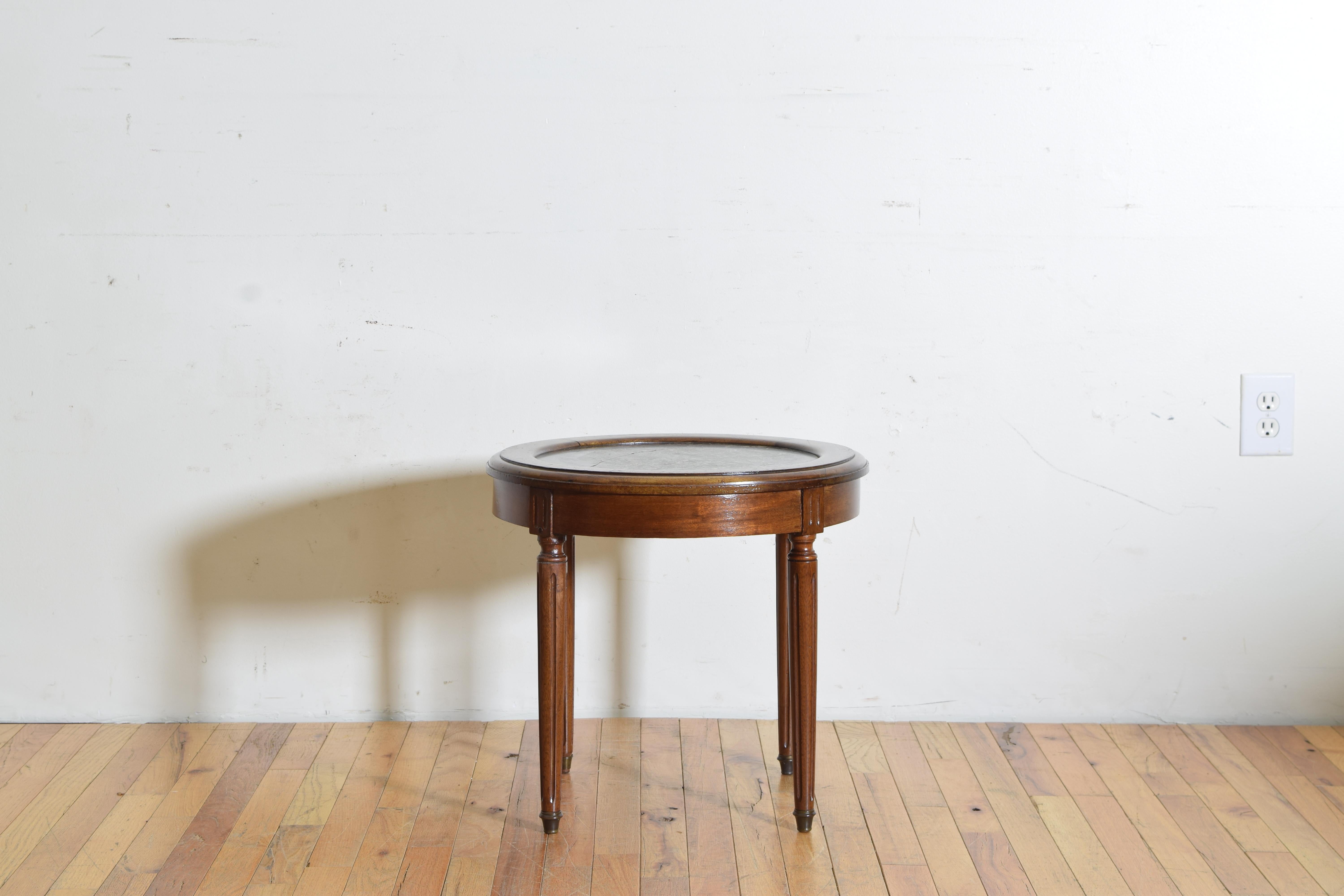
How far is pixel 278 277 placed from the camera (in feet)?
6.86

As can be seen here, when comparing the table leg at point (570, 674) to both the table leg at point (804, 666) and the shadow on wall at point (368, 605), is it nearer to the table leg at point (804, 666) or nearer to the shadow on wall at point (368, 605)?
the shadow on wall at point (368, 605)

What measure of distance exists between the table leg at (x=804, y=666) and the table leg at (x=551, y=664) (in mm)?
352

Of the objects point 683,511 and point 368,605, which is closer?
point 683,511

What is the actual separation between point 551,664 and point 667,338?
0.72 meters

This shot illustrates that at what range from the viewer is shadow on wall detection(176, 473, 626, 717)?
216 centimetres

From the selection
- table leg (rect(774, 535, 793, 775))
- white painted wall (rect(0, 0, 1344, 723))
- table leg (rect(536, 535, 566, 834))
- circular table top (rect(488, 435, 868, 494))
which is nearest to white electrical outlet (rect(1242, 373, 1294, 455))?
white painted wall (rect(0, 0, 1344, 723))

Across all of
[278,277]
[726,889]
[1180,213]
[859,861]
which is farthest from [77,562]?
[1180,213]

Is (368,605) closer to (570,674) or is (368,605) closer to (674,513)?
(570,674)

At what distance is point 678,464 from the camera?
65.8 inches

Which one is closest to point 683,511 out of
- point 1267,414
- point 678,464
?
point 678,464

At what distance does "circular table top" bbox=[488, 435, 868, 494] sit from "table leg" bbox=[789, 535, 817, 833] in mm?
122

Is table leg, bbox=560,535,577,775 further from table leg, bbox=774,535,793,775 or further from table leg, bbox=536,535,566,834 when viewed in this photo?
table leg, bbox=774,535,793,775

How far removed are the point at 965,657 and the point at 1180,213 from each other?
3.12 ft

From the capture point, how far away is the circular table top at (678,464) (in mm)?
1513
